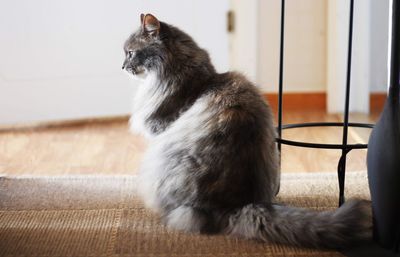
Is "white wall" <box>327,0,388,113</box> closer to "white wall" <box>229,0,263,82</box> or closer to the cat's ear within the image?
"white wall" <box>229,0,263,82</box>

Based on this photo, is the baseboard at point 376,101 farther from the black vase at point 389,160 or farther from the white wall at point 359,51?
the black vase at point 389,160

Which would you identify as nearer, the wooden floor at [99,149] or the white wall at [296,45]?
the wooden floor at [99,149]

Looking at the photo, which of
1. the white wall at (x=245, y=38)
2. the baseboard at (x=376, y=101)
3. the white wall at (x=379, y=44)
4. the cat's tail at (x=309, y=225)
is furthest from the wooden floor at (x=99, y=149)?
the cat's tail at (x=309, y=225)

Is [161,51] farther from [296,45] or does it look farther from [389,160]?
[296,45]

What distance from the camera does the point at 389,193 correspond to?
4.95 feet

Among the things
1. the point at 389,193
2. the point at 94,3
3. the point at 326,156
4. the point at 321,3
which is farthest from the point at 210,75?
the point at 321,3

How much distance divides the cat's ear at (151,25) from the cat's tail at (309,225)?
55cm

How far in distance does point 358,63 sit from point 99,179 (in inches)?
55.2

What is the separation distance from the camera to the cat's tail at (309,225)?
154 centimetres

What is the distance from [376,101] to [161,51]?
57.7 inches

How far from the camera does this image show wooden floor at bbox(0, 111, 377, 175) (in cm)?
243

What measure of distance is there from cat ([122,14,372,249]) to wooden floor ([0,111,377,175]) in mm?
633

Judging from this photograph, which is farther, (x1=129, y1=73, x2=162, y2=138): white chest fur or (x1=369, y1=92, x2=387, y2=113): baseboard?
(x1=369, y1=92, x2=387, y2=113): baseboard

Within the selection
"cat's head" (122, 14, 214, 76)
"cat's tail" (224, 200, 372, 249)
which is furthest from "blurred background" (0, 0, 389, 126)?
"cat's tail" (224, 200, 372, 249)
